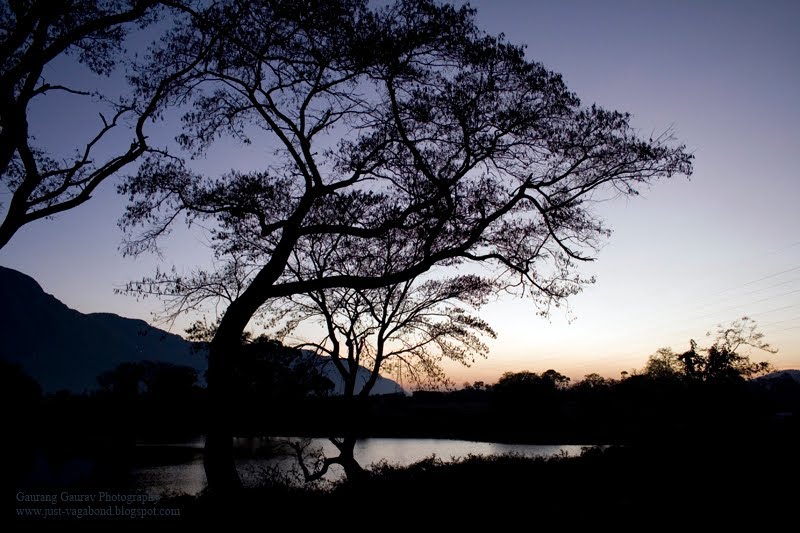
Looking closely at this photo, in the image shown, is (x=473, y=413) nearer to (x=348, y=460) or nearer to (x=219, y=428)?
(x=348, y=460)

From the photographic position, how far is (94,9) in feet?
31.4

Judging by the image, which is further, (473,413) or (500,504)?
(473,413)

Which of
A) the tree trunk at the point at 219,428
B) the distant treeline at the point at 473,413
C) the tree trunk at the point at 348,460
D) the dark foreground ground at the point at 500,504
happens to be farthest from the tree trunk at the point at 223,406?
the distant treeline at the point at 473,413

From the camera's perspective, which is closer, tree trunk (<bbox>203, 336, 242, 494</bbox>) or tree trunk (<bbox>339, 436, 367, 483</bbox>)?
tree trunk (<bbox>203, 336, 242, 494</bbox>)

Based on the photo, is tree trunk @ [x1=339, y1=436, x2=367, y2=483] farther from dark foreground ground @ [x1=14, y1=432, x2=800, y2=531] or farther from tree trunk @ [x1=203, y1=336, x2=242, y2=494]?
tree trunk @ [x1=203, y1=336, x2=242, y2=494]

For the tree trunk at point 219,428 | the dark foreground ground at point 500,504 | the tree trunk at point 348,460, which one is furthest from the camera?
the tree trunk at point 348,460

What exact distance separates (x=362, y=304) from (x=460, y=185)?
674 centimetres

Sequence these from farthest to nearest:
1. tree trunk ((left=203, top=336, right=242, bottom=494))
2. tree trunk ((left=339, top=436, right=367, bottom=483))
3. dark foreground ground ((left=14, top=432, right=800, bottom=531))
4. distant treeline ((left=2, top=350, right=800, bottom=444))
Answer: distant treeline ((left=2, top=350, right=800, bottom=444))
tree trunk ((left=339, top=436, right=367, bottom=483))
tree trunk ((left=203, top=336, right=242, bottom=494))
dark foreground ground ((left=14, top=432, right=800, bottom=531))

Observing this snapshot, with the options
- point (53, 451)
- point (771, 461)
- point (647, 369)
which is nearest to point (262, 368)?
point (771, 461)

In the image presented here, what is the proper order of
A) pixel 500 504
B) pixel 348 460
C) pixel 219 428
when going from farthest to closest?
pixel 348 460 < pixel 219 428 < pixel 500 504

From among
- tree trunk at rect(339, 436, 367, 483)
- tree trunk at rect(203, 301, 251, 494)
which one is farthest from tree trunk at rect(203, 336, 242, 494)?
tree trunk at rect(339, 436, 367, 483)

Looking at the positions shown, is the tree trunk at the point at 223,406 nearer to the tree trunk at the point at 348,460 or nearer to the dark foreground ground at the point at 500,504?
the dark foreground ground at the point at 500,504

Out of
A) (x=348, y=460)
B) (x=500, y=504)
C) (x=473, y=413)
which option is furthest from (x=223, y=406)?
(x=473, y=413)

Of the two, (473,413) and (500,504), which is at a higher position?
(500,504)
